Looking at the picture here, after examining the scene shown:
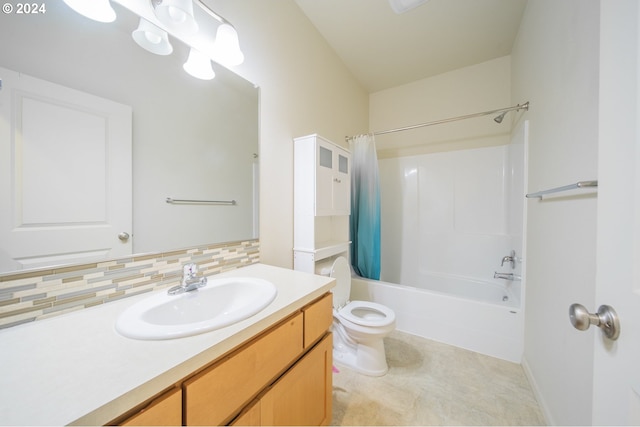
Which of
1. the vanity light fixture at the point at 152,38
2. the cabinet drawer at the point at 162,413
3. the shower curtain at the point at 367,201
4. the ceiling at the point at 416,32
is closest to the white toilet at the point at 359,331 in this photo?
the shower curtain at the point at 367,201

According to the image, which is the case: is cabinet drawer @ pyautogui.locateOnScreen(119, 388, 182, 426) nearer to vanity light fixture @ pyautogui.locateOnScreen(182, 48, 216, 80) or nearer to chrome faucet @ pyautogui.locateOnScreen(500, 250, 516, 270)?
vanity light fixture @ pyautogui.locateOnScreen(182, 48, 216, 80)

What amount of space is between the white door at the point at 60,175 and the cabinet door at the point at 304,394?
76 cm

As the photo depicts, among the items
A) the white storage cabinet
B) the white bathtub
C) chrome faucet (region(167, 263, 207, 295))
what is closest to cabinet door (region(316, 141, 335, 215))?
the white storage cabinet

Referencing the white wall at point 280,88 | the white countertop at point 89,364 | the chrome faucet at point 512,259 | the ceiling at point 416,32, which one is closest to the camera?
the white countertop at point 89,364

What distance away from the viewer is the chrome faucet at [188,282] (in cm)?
89

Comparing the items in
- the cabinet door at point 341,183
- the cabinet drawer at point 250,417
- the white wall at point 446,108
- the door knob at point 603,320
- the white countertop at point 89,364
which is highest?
the white wall at point 446,108

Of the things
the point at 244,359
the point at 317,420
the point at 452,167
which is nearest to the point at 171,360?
the point at 244,359

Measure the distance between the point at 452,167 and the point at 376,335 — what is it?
80.0 inches

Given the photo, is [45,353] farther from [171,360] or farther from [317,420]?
[317,420]

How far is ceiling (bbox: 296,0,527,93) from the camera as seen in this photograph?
1728mm

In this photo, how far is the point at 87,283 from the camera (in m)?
0.76

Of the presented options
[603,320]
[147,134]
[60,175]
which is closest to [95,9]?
[147,134]

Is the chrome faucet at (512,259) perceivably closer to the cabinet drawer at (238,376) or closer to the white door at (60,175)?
the cabinet drawer at (238,376)

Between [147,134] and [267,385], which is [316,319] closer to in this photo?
[267,385]
